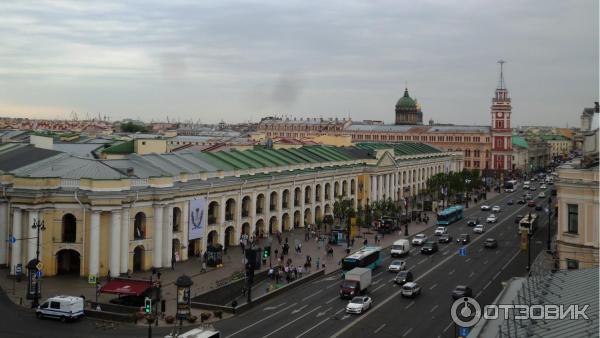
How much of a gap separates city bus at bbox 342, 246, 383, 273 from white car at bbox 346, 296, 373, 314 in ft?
29.1

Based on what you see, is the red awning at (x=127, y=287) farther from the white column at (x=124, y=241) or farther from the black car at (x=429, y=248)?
the black car at (x=429, y=248)

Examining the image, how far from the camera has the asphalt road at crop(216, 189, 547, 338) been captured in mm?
36000

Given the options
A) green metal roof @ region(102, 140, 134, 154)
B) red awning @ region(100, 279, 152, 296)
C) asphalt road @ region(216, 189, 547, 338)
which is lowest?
asphalt road @ region(216, 189, 547, 338)

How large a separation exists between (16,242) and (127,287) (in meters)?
12.9

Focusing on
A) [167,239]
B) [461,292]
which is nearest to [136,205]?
[167,239]

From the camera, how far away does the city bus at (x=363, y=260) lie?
49938 mm

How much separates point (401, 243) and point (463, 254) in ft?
18.9

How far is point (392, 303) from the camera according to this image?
4259 centimetres

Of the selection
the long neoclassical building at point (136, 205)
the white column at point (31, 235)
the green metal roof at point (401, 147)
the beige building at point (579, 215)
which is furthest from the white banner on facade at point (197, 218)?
the green metal roof at point (401, 147)

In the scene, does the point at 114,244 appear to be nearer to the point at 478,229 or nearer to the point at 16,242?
the point at 16,242

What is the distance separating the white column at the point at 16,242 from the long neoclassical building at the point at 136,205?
0.24ft

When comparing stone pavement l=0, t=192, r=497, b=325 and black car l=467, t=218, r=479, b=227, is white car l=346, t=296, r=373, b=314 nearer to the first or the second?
stone pavement l=0, t=192, r=497, b=325

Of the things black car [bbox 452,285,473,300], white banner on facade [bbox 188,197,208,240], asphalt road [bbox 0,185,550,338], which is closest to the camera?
asphalt road [bbox 0,185,550,338]

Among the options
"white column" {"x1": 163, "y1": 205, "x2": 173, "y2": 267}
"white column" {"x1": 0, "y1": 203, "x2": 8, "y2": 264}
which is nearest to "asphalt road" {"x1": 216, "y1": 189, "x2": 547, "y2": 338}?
"white column" {"x1": 163, "y1": 205, "x2": 173, "y2": 267}
